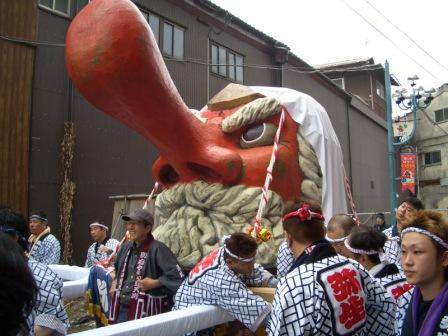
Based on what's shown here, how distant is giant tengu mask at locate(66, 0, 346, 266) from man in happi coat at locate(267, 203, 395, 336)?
1.55 m

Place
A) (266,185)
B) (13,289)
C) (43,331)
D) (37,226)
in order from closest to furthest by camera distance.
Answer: (13,289) < (43,331) < (266,185) < (37,226)

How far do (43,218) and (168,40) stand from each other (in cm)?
718

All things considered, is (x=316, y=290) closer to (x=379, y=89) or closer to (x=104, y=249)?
(x=104, y=249)

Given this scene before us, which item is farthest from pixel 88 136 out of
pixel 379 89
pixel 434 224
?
pixel 379 89

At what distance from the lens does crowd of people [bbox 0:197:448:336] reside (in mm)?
1640

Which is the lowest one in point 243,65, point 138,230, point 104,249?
point 104,249

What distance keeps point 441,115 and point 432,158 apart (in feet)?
8.65

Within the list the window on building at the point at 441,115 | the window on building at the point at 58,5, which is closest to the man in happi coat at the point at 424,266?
the window on building at the point at 58,5

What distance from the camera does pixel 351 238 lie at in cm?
249

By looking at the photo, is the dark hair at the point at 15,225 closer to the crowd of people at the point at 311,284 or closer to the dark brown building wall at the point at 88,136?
the crowd of people at the point at 311,284

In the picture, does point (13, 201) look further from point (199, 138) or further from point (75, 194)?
point (199, 138)

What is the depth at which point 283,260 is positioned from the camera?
3.38m

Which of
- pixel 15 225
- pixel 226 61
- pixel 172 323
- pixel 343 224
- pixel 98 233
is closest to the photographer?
pixel 15 225

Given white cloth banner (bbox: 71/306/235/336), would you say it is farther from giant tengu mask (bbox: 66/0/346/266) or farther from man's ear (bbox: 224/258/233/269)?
giant tengu mask (bbox: 66/0/346/266)
